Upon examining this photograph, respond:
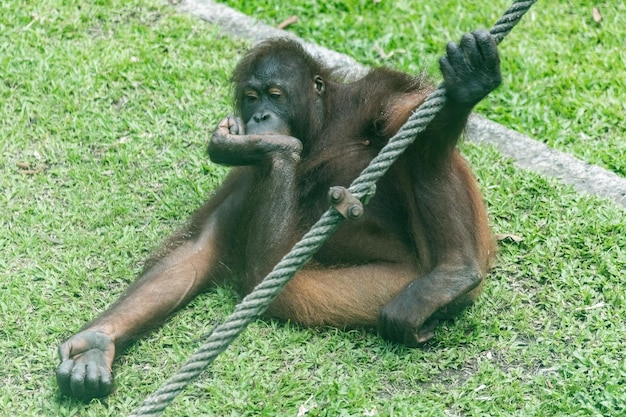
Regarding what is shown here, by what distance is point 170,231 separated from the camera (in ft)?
17.3

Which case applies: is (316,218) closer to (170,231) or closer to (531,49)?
(170,231)

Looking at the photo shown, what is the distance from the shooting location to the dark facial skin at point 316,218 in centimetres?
435

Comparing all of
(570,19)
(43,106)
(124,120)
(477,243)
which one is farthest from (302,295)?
(570,19)

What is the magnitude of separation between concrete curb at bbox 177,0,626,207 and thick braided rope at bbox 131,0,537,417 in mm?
1552

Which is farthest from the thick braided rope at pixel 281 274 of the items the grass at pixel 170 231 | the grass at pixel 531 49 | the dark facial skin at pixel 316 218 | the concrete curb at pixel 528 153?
the grass at pixel 531 49

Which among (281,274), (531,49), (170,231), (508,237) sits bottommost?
(170,231)

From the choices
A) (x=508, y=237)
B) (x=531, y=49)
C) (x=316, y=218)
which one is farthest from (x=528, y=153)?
(x=316, y=218)

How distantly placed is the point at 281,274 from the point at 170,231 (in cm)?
186

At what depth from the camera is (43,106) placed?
609 cm

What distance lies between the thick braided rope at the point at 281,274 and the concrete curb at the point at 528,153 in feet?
5.09

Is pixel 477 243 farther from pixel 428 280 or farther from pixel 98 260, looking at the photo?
pixel 98 260

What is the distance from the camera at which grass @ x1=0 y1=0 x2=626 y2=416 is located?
411 cm

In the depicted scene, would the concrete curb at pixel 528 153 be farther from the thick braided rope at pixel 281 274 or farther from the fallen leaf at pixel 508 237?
the thick braided rope at pixel 281 274

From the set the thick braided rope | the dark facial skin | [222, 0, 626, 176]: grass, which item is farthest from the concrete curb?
the thick braided rope
